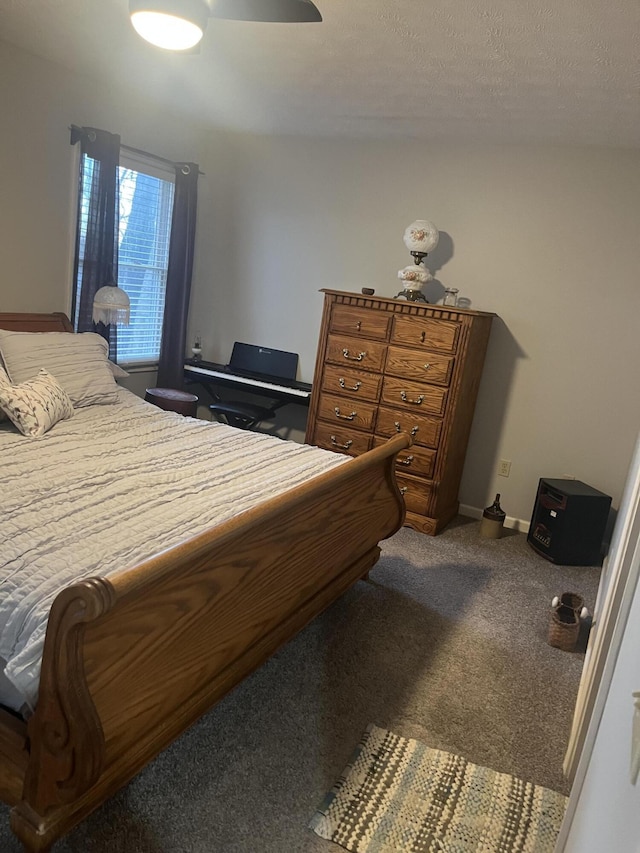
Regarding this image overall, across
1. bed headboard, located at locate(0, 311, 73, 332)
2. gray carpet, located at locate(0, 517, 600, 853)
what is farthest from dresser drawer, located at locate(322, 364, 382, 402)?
bed headboard, located at locate(0, 311, 73, 332)

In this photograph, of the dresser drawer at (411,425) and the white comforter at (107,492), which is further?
the dresser drawer at (411,425)

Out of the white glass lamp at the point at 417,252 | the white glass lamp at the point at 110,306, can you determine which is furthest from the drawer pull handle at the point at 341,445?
the white glass lamp at the point at 110,306

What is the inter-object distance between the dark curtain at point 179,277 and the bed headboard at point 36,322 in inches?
35.7

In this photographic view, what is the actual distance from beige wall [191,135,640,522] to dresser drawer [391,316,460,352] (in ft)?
1.72

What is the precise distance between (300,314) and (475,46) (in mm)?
Answer: 2392

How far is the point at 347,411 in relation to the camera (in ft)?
12.9

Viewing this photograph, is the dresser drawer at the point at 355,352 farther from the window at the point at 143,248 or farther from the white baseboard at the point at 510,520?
the window at the point at 143,248

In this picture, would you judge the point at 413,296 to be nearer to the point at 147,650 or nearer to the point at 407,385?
the point at 407,385

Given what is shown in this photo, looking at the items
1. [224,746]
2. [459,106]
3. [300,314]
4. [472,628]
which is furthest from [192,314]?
[224,746]

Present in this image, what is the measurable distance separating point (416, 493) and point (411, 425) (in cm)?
42

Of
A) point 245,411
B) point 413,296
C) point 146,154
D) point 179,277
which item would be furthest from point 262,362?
point 146,154

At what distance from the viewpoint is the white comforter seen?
4.88 ft

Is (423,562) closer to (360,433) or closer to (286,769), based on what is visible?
(360,433)

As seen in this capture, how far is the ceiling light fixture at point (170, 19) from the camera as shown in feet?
5.94
